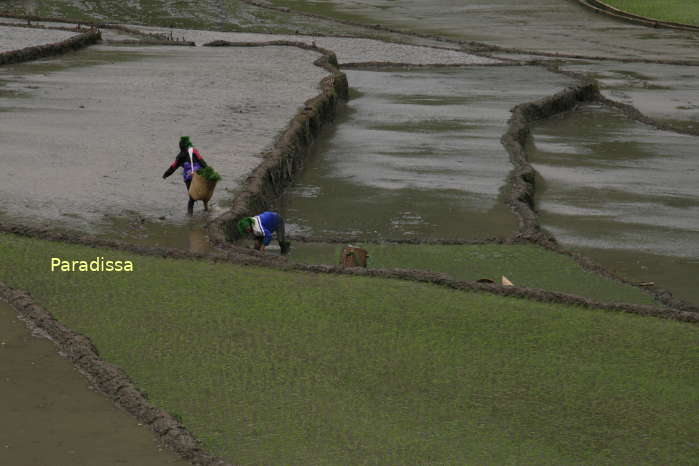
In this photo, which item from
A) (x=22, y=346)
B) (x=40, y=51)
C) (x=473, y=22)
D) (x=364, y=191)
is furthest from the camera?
(x=473, y=22)

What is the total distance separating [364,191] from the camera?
50.0 feet

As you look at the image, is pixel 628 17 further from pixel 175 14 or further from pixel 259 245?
pixel 259 245

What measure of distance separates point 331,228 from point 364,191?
5.37 ft

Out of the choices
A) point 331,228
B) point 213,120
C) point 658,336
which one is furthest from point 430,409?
point 213,120

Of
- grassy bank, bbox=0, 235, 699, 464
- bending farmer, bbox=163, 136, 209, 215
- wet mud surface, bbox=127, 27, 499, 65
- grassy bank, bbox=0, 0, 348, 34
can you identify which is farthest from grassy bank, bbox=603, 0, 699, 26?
grassy bank, bbox=0, 235, 699, 464

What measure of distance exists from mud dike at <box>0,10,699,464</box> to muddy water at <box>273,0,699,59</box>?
9153mm

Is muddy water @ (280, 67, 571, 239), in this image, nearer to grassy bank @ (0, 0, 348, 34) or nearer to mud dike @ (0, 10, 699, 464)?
mud dike @ (0, 10, 699, 464)

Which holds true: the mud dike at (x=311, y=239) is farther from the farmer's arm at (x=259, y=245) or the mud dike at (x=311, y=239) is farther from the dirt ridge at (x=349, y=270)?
the farmer's arm at (x=259, y=245)

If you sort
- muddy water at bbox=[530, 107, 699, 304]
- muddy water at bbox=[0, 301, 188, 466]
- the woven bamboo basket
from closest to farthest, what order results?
1. muddy water at bbox=[0, 301, 188, 466]
2. the woven bamboo basket
3. muddy water at bbox=[530, 107, 699, 304]

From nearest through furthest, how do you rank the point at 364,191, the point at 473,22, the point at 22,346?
the point at 22,346 < the point at 364,191 < the point at 473,22

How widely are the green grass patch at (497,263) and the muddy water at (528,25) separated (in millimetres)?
21250

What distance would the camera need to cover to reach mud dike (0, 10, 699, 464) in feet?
24.4

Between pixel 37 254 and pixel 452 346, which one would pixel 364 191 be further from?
pixel 452 346

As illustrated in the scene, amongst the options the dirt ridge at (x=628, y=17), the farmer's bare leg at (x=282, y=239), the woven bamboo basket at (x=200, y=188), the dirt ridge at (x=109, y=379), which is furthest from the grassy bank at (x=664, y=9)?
the dirt ridge at (x=109, y=379)
